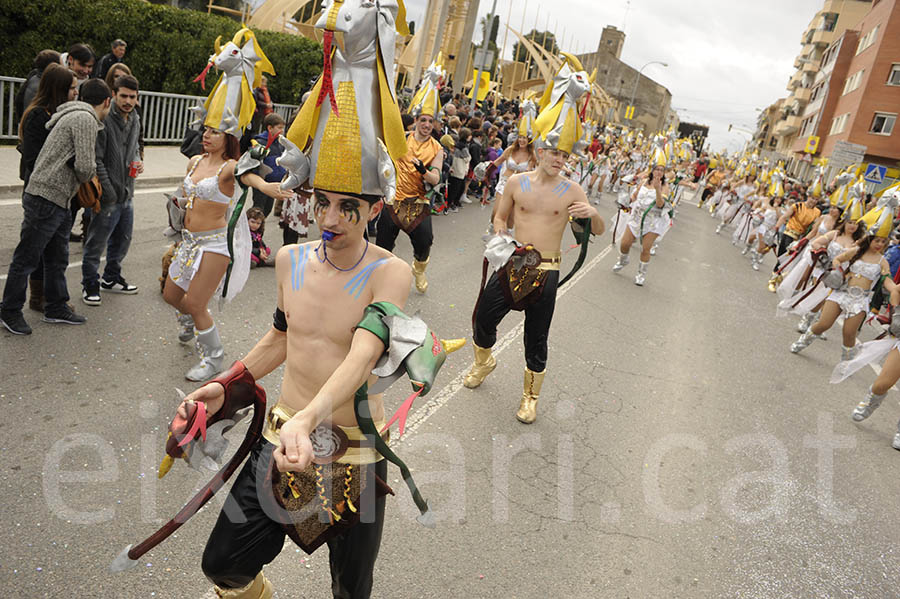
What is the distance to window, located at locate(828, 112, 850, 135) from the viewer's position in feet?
143

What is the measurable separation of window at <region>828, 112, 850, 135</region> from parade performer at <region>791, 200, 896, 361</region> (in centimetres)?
4131

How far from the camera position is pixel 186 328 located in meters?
5.29

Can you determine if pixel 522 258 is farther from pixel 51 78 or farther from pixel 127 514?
pixel 51 78

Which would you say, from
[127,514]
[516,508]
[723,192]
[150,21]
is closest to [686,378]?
[516,508]

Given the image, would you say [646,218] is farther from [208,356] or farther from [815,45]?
[815,45]

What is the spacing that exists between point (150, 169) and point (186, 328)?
24.7 feet

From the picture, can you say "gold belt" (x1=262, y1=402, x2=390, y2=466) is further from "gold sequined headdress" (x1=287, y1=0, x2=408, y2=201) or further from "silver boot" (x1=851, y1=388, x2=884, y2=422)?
"silver boot" (x1=851, y1=388, x2=884, y2=422)

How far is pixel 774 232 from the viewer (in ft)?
53.3

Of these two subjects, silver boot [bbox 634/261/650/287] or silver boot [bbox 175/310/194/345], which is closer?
silver boot [bbox 175/310/194/345]

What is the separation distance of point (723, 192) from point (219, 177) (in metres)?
24.7

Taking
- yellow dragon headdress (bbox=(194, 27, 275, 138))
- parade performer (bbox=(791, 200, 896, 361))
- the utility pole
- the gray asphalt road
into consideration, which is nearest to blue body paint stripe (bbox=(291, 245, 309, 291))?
the gray asphalt road

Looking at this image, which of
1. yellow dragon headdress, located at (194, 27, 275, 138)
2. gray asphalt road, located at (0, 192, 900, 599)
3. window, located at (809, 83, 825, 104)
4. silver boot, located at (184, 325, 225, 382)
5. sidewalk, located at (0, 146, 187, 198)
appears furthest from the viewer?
window, located at (809, 83, 825, 104)

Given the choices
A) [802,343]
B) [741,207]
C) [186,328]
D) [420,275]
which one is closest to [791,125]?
[741,207]

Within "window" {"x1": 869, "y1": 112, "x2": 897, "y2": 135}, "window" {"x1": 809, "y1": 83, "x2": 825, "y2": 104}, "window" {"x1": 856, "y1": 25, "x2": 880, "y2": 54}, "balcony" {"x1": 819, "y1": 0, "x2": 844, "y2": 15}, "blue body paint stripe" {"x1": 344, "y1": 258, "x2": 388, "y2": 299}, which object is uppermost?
"balcony" {"x1": 819, "y1": 0, "x2": 844, "y2": 15}
